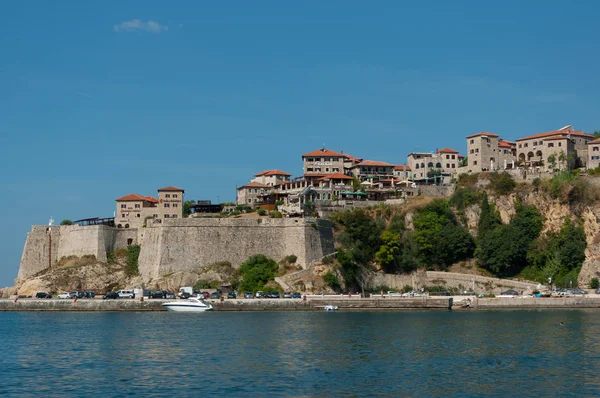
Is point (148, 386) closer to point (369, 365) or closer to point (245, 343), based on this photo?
point (369, 365)

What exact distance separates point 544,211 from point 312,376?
44.5m

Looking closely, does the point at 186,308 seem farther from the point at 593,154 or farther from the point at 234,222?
the point at 593,154

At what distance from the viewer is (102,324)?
5056 centimetres

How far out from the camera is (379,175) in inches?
3383

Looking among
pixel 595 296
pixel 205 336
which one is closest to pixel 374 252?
pixel 595 296

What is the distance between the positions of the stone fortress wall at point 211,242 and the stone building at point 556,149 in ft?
71.6

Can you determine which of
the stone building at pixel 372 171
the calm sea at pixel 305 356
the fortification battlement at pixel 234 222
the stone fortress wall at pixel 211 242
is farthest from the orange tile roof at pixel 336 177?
the calm sea at pixel 305 356

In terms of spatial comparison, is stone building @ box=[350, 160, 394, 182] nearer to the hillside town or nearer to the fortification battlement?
the hillside town

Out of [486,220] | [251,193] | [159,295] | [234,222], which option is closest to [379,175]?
[251,193]

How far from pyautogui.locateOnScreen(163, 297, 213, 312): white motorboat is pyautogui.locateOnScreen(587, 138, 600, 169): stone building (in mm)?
36664

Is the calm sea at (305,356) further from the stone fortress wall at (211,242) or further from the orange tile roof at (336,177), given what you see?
the orange tile roof at (336,177)

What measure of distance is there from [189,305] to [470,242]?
74.9 ft

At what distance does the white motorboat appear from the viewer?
59.3 meters

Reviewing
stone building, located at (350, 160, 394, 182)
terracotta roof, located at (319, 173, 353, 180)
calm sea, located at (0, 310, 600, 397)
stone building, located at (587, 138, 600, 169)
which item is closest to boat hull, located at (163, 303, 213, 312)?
calm sea, located at (0, 310, 600, 397)
